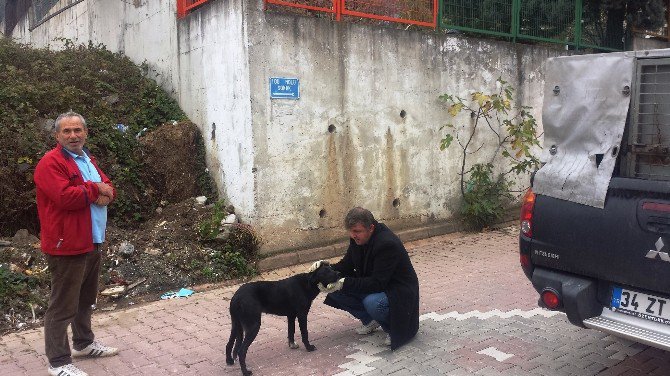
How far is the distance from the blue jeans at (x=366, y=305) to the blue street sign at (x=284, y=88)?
9.77 feet

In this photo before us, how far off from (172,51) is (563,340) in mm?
6505

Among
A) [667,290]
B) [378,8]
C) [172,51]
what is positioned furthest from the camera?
[172,51]

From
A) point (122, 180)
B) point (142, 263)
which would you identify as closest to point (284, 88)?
point (122, 180)

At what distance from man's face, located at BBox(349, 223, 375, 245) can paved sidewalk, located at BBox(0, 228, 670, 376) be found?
87 centimetres

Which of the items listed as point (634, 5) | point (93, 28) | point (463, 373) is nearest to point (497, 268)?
point (463, 373)

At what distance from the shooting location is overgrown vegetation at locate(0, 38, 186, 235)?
250 inches

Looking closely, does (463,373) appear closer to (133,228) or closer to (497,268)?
(497,268)

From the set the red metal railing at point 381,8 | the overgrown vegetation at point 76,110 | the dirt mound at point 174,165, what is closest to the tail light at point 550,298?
the red metal railing at point 381,8

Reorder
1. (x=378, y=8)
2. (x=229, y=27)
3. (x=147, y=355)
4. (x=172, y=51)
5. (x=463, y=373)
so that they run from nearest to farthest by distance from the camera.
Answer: (x=463, y=373) < (x=147, y=355) < (x=229, y=27) < (x=378, y=8) < (x=172, y=51)

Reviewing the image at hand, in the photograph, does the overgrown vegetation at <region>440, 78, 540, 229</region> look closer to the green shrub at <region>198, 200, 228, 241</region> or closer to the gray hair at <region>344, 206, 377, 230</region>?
the green shrub at <region>198, 200, 228, 241</region>

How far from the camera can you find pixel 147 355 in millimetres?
4336

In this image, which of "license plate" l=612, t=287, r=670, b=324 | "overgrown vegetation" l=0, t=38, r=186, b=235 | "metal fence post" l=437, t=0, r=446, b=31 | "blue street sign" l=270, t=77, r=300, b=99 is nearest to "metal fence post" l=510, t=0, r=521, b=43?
"metal fence post" l=437, t=0, r=446, b=31

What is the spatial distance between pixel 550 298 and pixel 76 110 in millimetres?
6455

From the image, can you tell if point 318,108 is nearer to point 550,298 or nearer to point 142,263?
point 142,263
